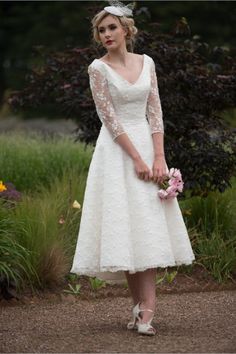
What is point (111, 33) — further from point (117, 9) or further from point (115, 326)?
point (115, 326)

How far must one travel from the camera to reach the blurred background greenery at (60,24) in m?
23.6

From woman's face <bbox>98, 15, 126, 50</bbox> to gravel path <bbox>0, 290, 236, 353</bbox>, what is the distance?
5.53 feet

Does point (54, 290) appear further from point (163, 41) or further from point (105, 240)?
point (163, 41)

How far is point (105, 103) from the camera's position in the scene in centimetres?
491

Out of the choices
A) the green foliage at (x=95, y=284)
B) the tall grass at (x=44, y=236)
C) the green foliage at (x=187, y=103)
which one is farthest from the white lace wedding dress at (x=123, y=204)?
the green foliage at (x=187, y=103)

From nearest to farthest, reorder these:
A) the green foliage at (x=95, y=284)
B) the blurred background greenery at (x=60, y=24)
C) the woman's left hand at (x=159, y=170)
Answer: the woman's left hand at (x=159, y=170) → the green foliage at (x=95, y=284) → the blurred background greenery at (x=60, y=24)

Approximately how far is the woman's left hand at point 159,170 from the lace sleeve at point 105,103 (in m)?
0.27

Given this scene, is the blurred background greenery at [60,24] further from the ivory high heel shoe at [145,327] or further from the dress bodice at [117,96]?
the ivory high heel shoe at [145,327]

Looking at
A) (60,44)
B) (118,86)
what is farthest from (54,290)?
(60,44)

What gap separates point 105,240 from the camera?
480 centimetres

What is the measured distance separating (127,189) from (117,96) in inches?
21.5

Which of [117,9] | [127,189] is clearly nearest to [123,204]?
[127,189]

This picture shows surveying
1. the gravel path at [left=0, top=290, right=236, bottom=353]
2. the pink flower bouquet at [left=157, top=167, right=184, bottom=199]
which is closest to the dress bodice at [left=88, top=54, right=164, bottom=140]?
the pink flower bouquet at [left=157, top=167, right=184, bottom=199]

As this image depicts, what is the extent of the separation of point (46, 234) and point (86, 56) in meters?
1.81
